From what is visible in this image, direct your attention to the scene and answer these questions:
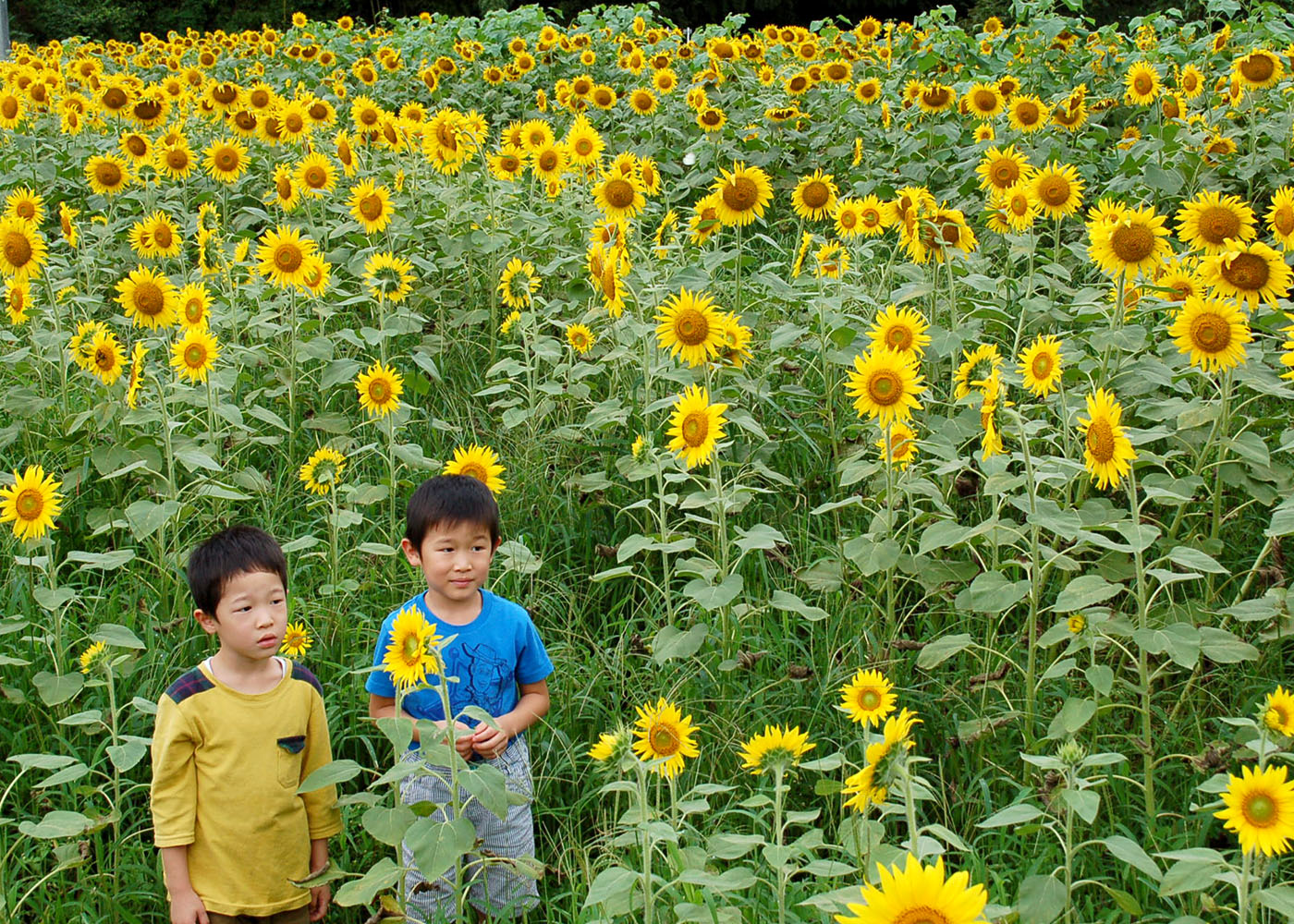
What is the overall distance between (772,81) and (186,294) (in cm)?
515

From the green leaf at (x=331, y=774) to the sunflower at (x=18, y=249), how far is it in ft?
8.74

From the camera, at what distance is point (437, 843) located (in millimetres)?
2398

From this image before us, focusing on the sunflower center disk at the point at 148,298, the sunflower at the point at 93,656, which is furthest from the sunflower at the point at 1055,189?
the sunflower at the point at 93,656

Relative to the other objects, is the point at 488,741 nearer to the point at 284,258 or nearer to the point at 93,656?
the point at 93,656

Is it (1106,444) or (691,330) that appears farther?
(691,330)

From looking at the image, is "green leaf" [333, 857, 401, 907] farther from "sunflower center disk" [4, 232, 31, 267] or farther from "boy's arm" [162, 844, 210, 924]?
"sunflower center disk" [4, 232, 31, 267]

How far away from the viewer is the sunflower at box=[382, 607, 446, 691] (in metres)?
2.38

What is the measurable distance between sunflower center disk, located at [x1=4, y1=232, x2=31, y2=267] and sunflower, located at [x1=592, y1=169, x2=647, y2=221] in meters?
2.03

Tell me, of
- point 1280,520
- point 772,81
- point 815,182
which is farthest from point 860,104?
point 1280,520

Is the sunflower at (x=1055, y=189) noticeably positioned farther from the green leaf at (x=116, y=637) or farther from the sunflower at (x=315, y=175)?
the green leaf at (x=116, y=637)

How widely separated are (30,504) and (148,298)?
1194 mm

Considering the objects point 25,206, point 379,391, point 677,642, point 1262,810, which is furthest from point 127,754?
point 25,206

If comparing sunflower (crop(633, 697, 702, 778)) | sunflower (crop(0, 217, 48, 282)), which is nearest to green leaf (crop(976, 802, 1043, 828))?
sunflower (crop(633, 697, 702, 778))

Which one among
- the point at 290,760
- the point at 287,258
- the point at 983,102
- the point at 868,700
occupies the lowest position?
the point at 290,760
